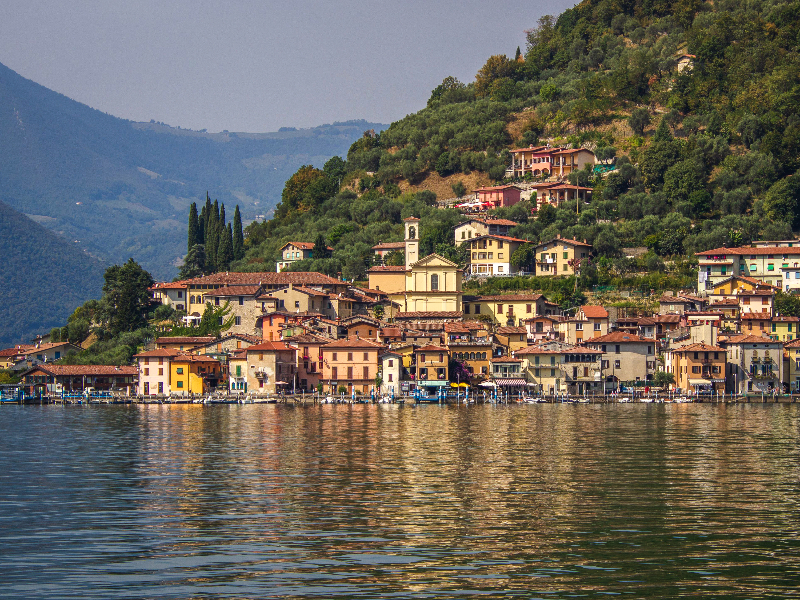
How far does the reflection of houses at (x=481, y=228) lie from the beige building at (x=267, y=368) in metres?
28.3

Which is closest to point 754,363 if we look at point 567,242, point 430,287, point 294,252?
point 567,242

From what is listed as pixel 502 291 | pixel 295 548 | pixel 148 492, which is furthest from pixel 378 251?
pixel 295 548

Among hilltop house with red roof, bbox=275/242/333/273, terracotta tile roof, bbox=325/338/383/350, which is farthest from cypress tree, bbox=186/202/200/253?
terracotta tile roof, bbox=325/338/383/350

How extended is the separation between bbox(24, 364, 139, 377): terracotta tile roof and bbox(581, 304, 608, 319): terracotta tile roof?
37203 millimetres

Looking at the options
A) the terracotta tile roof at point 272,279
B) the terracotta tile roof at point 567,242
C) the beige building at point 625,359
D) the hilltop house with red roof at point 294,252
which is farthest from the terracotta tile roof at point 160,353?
the terracotta tile roof at point 567,242

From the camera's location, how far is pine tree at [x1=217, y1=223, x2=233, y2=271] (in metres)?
115

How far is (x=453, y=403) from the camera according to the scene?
79562 mm

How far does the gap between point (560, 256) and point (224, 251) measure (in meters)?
37.7

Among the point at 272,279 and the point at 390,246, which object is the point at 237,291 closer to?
the point at 272,279

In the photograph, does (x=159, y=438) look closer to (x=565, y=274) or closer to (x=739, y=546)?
(x=739, y=546)

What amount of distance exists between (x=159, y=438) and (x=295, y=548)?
29.8 m

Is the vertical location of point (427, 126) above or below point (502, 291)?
above

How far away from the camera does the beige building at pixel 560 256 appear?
98.2m

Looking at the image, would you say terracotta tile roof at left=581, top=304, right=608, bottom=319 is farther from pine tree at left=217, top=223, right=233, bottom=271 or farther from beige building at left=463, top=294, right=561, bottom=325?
pine tree at left=217, top=223, right=233, bottom=271
